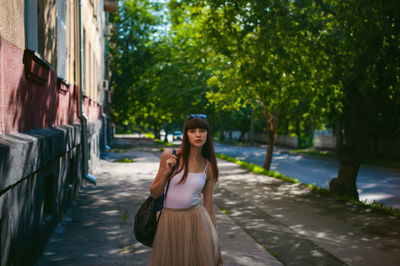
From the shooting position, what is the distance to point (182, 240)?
9.87ft

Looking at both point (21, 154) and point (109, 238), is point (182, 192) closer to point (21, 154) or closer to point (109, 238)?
point (21, 154)

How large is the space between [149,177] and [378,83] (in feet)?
24.1

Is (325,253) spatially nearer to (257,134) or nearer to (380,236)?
(380,236)

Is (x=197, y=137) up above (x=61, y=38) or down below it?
below

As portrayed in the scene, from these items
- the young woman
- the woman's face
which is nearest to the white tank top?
the young woman

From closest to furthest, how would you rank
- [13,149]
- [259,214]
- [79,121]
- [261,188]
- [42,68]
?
[13,149] < [42,68] < [259,214] < [79,121] < [261,188]

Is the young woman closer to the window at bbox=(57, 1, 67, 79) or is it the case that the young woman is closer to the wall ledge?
the wall ledge

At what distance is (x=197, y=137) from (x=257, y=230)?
13.8 feet

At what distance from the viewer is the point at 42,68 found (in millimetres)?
4891

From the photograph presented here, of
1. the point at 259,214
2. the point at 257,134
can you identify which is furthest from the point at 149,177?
the point at 257,134

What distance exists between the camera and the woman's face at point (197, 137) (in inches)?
122

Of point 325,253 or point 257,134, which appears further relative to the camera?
point 257,134

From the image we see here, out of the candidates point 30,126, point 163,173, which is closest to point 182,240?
point 163,173

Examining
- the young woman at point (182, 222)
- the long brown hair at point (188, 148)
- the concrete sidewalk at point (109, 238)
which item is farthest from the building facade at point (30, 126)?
the long brown hair at point (188, 148)
